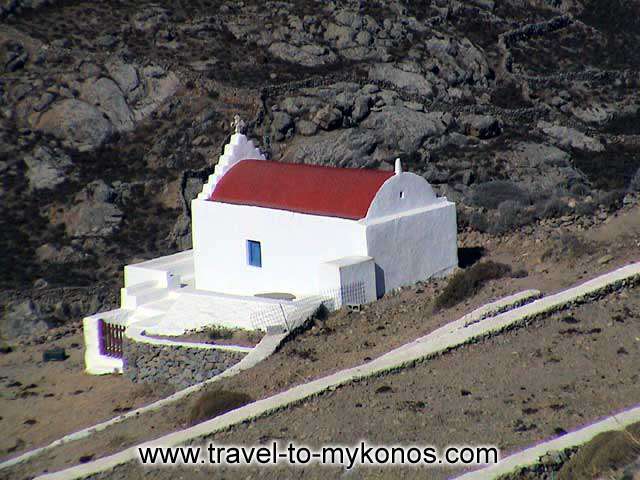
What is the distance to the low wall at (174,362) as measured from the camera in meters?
23.1

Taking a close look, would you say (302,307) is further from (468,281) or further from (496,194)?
(496,194)

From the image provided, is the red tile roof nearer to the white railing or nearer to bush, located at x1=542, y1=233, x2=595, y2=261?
the white railing

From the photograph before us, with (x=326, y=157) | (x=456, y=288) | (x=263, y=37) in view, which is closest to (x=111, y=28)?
(x=263, y=37)

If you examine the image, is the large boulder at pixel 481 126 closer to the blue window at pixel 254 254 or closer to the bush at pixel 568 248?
the bush at pixel 568 248

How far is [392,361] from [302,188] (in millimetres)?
7511

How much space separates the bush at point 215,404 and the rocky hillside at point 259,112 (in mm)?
12430

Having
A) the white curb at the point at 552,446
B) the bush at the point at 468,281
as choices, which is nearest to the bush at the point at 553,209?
the bush at the point at 468,281

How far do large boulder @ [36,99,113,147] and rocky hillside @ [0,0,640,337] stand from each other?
6 centimetres

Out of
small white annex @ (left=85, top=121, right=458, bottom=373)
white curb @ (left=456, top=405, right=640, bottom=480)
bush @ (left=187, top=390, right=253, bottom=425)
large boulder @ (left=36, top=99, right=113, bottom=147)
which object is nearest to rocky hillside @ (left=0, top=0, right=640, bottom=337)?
large boulder @ (left=36, top=99, right=113, bottom=147)

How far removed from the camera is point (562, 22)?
57.1 meters

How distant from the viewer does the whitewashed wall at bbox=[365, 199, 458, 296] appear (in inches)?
977

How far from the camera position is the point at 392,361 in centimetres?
1933

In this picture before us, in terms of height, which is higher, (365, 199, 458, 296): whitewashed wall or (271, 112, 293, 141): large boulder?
(271, 112, 293, 141): large boulder

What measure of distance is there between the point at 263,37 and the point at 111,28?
672 cm
